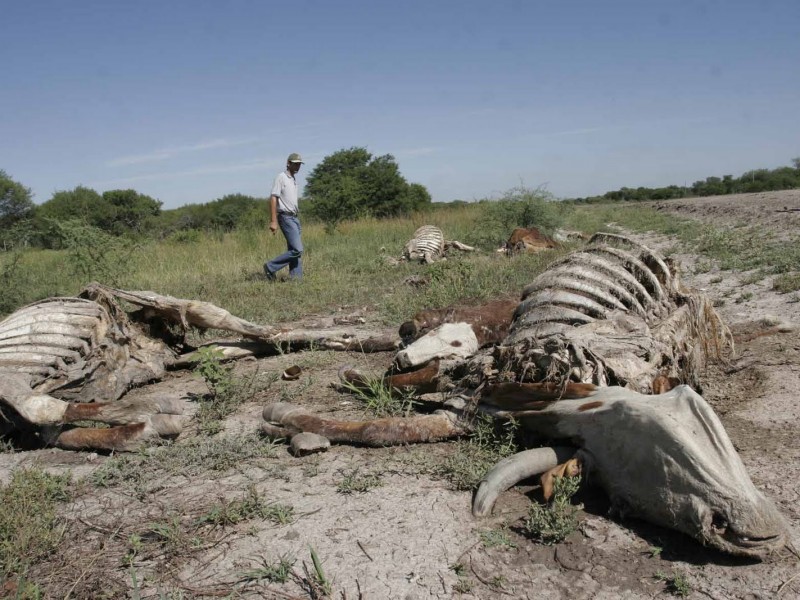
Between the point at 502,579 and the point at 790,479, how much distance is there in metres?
1.40

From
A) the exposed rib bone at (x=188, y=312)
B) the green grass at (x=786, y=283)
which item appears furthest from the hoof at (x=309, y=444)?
the green grass at (x=786, y=283)

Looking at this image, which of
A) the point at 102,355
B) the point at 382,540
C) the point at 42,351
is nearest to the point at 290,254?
the point at 102,355

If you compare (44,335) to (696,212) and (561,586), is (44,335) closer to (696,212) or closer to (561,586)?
(561,586)

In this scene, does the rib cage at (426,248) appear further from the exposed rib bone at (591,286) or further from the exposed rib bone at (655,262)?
the exposed rib bone at (591,286)

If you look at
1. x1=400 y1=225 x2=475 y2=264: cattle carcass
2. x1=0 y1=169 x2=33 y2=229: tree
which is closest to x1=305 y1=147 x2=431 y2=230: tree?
x1=0 y1=169 x2=33 y2=229: tree

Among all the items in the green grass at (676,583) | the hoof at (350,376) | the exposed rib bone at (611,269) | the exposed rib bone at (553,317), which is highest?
the exposed rib bone at (611,269)

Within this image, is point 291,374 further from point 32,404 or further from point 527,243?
point 527,243

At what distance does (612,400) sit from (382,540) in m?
1.08

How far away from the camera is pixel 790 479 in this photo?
2.65 metres

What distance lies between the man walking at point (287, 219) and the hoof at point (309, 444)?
593 centimetres

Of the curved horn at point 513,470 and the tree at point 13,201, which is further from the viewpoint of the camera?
the tree at point 13,201

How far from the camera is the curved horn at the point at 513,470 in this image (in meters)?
2.57

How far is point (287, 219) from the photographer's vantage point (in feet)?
30.1

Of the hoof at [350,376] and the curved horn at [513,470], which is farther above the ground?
the hoof at [350,376]
